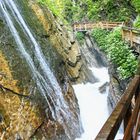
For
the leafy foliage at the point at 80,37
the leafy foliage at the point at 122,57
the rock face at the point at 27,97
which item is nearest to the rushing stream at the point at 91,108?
the rock face at the point at 27,97

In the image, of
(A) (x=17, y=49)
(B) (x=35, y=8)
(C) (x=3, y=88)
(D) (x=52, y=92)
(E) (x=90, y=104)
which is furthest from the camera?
(E) (x=90, y=104)

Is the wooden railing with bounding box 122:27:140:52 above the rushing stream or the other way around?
above

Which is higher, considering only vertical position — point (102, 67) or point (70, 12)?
point (70, 12)

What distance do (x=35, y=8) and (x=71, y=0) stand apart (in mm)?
23205

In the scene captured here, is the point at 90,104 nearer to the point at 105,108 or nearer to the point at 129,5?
the point at 105,108

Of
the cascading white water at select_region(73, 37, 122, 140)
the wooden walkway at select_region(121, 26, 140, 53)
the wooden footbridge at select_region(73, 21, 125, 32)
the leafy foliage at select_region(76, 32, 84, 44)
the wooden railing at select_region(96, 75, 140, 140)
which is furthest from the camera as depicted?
the leafy foliage at select_region(76, 32, 84, 44)

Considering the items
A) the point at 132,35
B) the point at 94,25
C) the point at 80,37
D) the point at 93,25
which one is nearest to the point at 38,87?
the point at 132,35

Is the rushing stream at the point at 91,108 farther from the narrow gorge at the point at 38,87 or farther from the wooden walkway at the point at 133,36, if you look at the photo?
the wooden walkway at the point at 133,36

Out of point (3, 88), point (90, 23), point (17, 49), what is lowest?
point (90, 23)

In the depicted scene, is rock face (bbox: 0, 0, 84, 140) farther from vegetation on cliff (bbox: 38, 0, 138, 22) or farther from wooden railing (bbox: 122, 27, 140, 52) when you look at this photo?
vegetation on cliff (bbox: 38, 0, 138, 22)

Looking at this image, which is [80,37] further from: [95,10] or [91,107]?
[91,107]

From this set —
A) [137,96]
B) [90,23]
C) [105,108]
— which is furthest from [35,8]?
[90,23]

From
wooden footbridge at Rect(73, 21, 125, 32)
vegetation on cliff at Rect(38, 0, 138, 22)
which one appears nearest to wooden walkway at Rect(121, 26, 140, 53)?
vegetation on cliff at Rect(38, 0, 138, 22)

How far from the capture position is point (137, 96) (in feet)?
14.4
